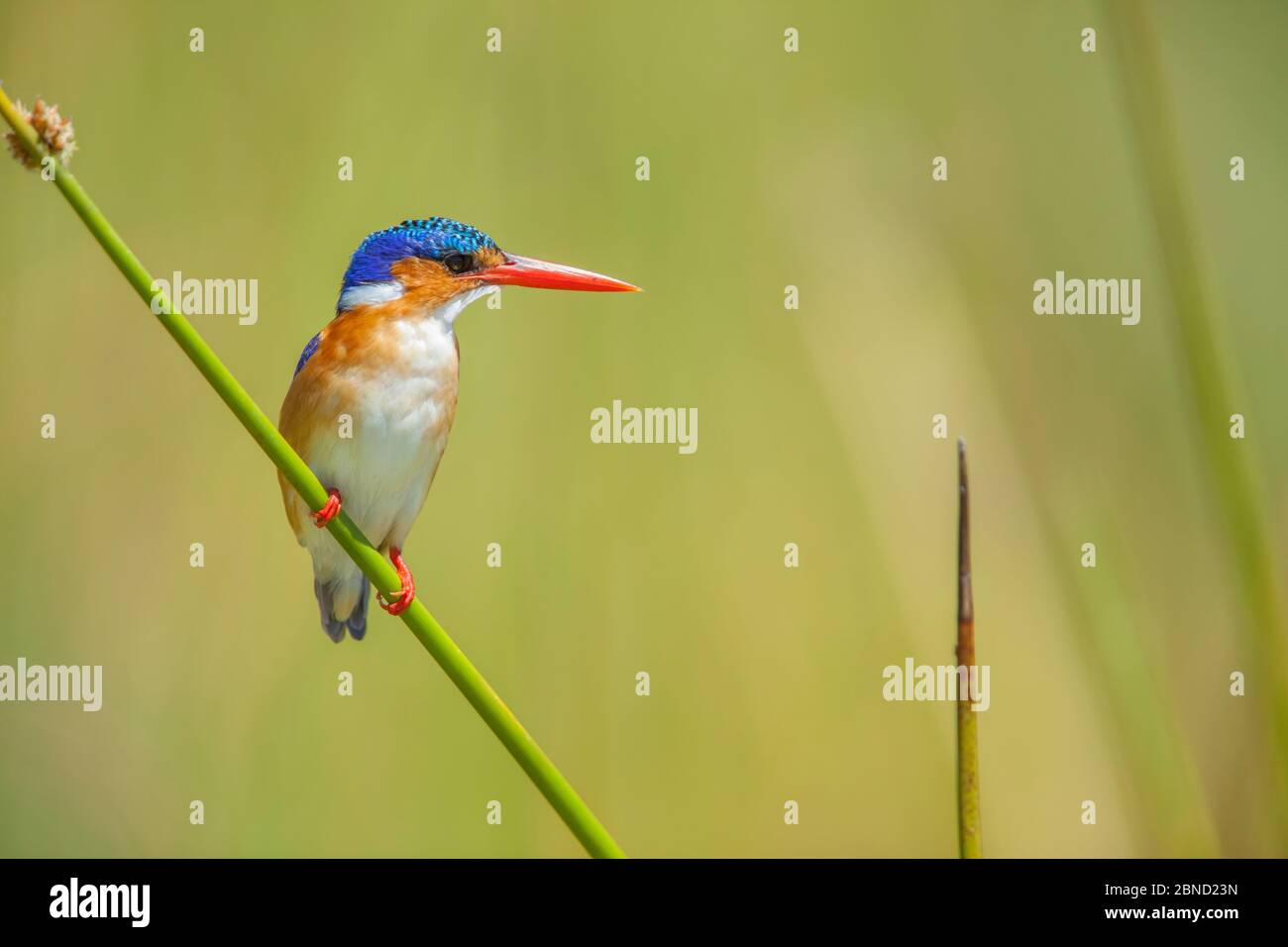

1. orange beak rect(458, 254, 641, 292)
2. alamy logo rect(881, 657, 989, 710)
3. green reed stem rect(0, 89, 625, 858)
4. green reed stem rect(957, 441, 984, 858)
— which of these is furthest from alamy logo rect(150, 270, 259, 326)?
green reed stem rect(957, 441, 984, 858)

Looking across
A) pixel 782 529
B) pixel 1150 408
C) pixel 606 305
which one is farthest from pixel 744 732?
pixel 1150 408

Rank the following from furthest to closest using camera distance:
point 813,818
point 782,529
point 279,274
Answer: point 782,529
point 813,818
point 279,274

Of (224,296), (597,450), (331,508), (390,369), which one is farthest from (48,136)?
(597,450)

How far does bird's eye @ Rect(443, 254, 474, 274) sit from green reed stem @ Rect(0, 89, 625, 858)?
1.01 m

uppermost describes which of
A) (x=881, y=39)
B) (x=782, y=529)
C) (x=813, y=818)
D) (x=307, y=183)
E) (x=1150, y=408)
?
(x=881, y=39)

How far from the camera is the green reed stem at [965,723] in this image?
0.93 m

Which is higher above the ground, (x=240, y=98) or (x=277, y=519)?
(x=240, y=98)

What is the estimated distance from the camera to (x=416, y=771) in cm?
308

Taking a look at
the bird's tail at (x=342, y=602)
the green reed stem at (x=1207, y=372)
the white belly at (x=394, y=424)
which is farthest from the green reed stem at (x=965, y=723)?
the bird's tail at (x=342, y=602)

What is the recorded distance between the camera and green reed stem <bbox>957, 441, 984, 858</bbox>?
93cm

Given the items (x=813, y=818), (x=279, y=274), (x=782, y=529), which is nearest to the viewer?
(x=279, y=274)

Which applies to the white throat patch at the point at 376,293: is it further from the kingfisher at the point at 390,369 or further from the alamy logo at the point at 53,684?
the alamy logo at the point at 53,684

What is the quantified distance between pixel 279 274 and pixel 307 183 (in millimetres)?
276

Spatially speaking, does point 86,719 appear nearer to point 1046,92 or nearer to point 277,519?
point 277,519
